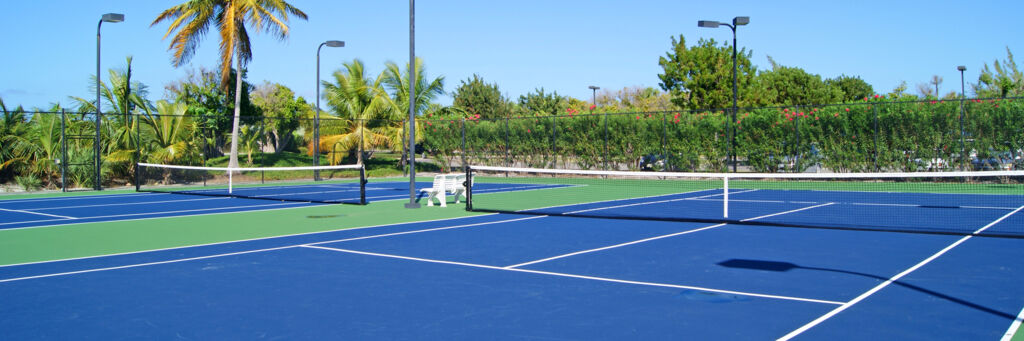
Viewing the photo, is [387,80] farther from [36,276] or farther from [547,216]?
[36,276]

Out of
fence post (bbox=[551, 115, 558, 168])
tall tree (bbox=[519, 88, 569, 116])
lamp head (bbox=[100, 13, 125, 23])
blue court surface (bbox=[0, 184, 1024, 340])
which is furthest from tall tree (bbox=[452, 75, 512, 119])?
blue court surface (bbox=[0, 184, 1024, 340])

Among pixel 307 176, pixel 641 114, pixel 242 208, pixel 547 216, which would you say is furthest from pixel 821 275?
pixel 307 176

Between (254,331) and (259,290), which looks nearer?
(254,331)

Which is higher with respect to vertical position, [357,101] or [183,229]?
[357,101]

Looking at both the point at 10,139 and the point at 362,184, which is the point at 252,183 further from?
the point at 362,184

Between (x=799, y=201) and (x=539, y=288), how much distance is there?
11.8 m

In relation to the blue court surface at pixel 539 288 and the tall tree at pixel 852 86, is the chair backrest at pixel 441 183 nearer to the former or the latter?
the blue court surface at pixel 539 288

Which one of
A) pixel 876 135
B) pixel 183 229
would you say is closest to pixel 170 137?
pixel 183 229

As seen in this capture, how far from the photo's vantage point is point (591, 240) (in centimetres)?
1058

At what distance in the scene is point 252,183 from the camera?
26500mm

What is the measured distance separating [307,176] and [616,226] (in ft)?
65.9

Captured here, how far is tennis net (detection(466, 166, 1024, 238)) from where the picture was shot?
12.5 meters

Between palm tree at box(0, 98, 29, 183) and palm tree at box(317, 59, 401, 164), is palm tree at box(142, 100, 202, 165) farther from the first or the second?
palm tree at box(317, 59, 401, 164)

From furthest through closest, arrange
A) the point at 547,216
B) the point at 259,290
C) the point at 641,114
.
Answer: the point at 641,114
the point at 547,216
the point at 259,290
